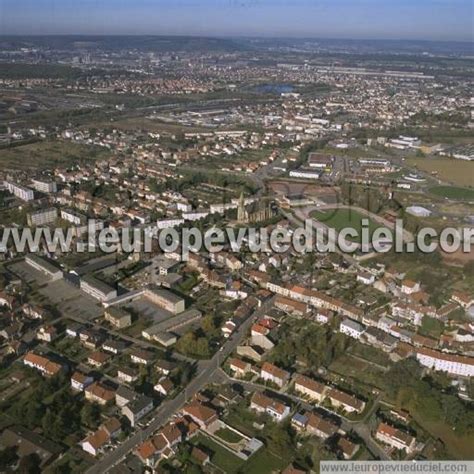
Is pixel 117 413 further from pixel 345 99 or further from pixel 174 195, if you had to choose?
pixel 345 99

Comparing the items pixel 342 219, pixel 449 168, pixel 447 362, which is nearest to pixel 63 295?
pixel 447 362

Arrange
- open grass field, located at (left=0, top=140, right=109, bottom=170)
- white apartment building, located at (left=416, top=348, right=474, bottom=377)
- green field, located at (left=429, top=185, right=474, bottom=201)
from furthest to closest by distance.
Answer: open grass field, located at (left=0, top=140, right=109, bottom=170)
green field, located at (left=429, top=185, right=474, bottom=201)
white apartment building, located at (left=416, top=348, right=474, bottom=377)

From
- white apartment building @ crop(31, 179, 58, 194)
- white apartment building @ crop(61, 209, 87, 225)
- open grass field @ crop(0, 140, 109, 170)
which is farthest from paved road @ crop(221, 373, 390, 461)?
open grass field @ crop(0, 140, 109, 170)

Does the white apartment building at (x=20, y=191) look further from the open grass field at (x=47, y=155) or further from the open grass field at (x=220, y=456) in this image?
the open grass field at (x=220, y=456)

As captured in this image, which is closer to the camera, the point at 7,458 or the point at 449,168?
the point at 7,458

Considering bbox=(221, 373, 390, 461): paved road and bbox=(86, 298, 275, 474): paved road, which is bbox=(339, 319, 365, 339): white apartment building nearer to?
bbox=(86, 298, 275, 474): paved road

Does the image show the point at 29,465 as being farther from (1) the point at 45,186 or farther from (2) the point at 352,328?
(1) the point at 45,186
